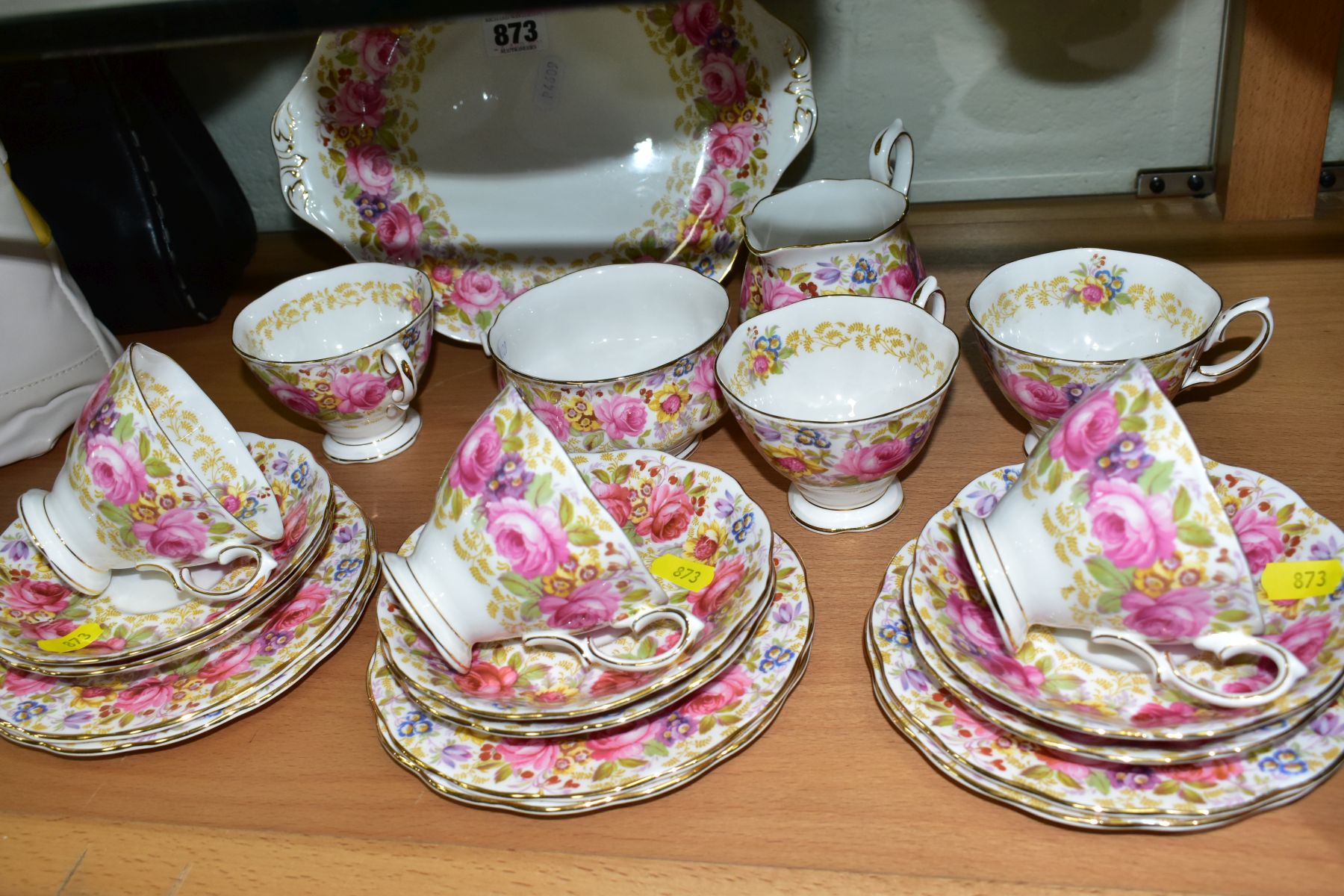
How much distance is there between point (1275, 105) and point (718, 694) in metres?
0.71

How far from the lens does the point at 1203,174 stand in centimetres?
101

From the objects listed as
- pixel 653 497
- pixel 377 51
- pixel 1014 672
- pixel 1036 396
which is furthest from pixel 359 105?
pixel 1014 672

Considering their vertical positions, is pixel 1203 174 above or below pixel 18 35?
below

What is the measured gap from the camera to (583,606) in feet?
1.88

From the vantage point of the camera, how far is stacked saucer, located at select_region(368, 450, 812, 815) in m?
0.55

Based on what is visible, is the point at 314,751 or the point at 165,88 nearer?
the point at 314,751

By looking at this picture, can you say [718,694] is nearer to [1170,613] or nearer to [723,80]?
[1170,613]

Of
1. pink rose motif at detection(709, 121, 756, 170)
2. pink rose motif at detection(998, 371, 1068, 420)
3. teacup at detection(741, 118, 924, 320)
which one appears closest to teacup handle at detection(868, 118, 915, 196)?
teacup at detection(741, 118, 924, 320)

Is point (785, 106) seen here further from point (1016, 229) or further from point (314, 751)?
point (314, 751)

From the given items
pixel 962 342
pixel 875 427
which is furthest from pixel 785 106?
pixel 875 427

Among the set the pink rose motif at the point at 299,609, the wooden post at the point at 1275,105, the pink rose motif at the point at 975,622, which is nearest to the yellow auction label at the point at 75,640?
the pink rose motif at the point at 299,609

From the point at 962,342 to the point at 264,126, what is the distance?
76cm

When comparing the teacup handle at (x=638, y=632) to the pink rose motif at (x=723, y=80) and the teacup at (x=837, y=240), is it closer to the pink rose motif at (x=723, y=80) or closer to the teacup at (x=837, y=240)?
the teacup at (x=837, y=240)

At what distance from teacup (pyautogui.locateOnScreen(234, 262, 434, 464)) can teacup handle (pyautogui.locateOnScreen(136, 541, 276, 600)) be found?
17 cm
